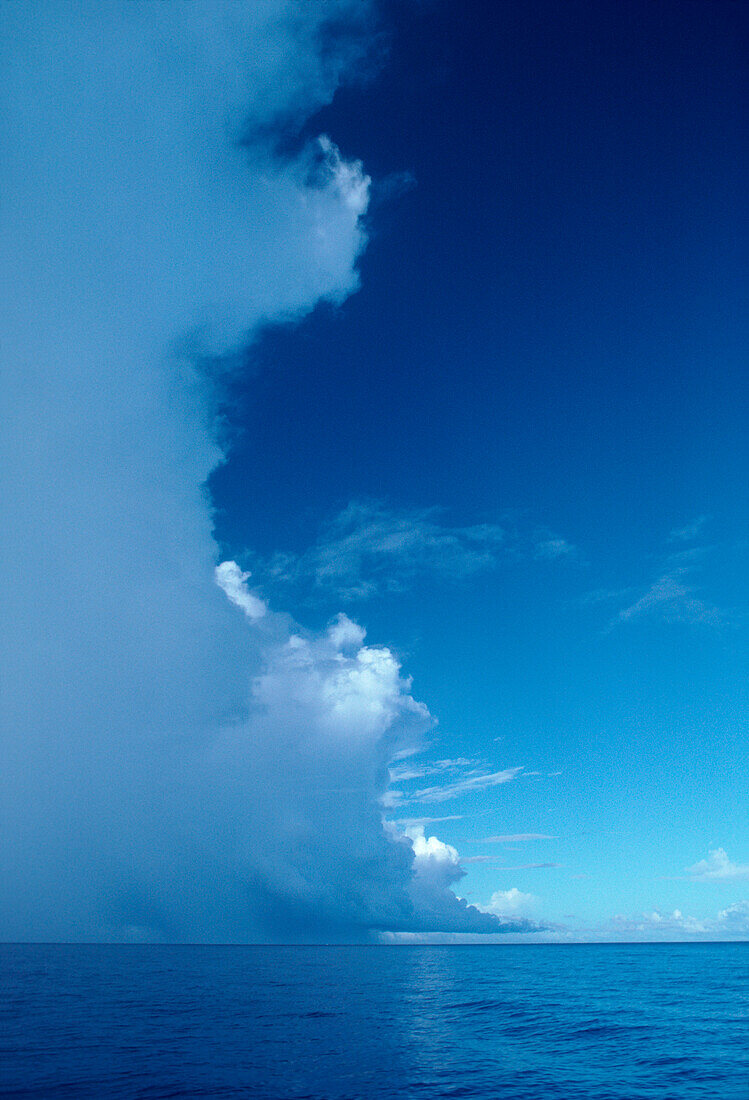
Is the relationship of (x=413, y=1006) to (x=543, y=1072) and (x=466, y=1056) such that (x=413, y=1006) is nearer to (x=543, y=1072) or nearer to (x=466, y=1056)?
(x=466, y=1056)

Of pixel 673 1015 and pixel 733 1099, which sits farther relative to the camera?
pixel 673 1015

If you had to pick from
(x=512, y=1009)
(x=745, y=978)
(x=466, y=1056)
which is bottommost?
(x=745, y=978)

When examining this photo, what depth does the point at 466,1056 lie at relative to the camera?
3722 cm

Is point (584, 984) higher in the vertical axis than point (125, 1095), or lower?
lower

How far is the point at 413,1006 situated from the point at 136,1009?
92.3 feet

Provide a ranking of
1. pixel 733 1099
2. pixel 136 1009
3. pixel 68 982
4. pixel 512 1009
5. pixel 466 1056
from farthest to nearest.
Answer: pixel 68 982, pixel 512 1009, pixel 136 1009, pixel 466 1056, pixel 733 1099

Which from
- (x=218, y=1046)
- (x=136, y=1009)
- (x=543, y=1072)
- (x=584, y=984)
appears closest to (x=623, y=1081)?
(x=543, y=1072)

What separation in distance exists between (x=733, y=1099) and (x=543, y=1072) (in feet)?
32.9

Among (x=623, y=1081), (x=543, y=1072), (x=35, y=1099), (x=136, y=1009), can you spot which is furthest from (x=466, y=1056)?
(x=136, y=1009)

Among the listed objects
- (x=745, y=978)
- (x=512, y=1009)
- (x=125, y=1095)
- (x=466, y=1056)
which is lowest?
(x=745, y=978)

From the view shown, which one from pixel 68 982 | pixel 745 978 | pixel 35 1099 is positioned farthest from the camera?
pixel 745 978

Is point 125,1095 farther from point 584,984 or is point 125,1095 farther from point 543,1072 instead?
point 584,984

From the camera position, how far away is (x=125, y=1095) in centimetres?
2672

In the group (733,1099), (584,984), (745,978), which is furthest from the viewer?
(745,978)
